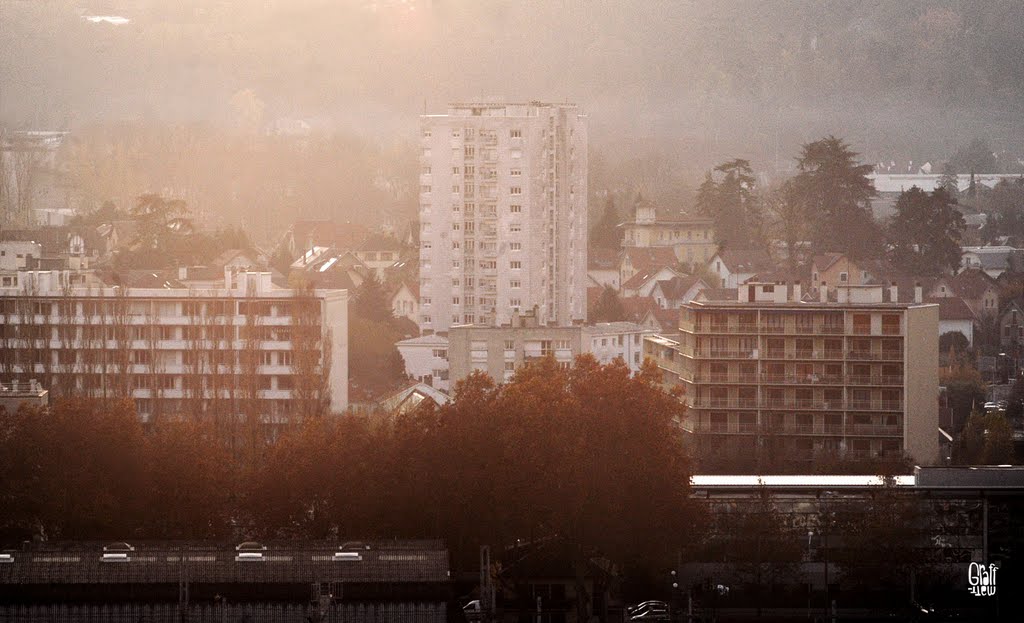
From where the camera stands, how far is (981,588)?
33.7 feet

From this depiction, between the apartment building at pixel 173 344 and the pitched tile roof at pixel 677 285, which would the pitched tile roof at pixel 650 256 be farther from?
the apartment building at pixel 173 344

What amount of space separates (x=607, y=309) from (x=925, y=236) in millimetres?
5017

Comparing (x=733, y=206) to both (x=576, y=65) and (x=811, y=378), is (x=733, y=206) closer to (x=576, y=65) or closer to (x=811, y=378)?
(x=576, y=65)

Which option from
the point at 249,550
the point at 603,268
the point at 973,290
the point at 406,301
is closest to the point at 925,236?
the point at 973,290

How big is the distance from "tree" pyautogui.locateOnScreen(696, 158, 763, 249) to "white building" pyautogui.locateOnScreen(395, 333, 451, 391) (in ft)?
28.9

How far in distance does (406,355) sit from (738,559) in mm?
10385

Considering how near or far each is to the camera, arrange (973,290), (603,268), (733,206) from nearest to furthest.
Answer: (973,290) < (603,268) < (733,206)

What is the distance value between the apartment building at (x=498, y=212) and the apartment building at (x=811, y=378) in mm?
5460

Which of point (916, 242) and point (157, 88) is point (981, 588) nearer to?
point (916, 242)

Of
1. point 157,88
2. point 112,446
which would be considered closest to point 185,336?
point 112,446

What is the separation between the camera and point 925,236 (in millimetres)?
25625

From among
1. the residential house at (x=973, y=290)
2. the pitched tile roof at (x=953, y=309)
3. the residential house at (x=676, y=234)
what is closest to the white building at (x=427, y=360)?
the pitched tile roof at (x=953, y=309)

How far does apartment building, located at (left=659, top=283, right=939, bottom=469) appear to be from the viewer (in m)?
15.6
